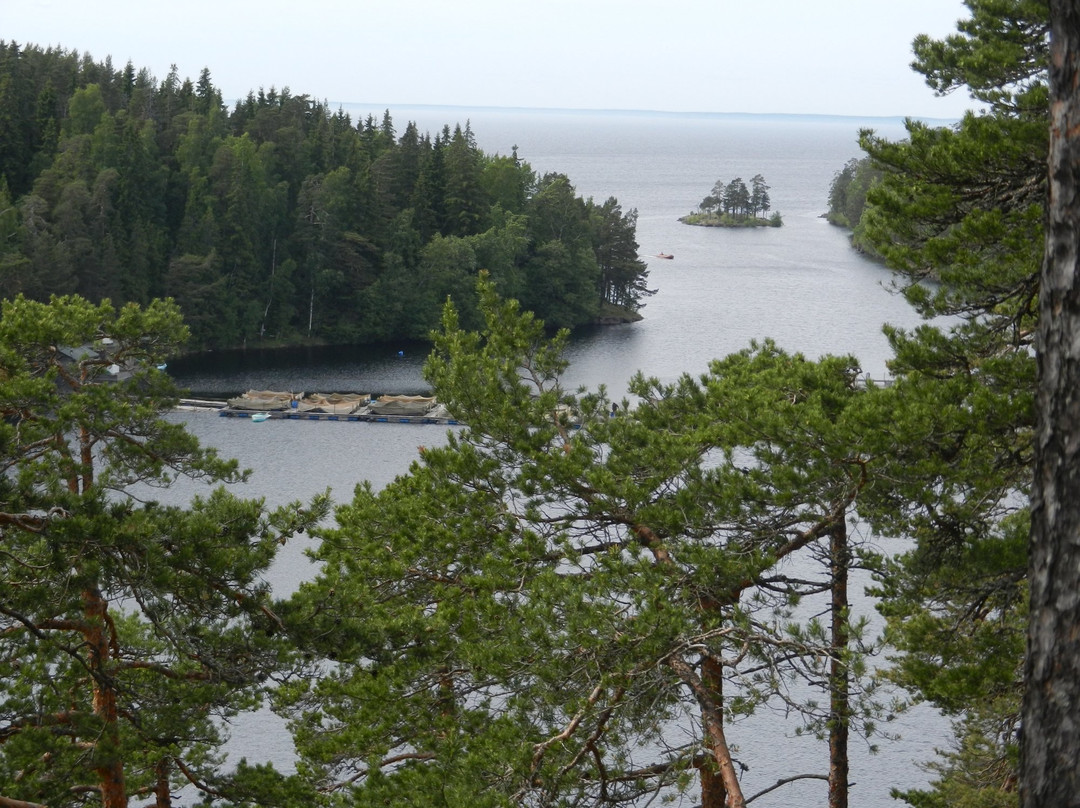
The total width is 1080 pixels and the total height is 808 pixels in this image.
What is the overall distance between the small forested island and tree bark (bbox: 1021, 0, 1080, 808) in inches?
4859

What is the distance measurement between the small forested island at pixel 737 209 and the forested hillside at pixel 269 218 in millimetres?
49325

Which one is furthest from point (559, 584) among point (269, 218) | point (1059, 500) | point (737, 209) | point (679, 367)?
point (737, 209)

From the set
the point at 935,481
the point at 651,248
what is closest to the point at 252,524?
the point at 935,481

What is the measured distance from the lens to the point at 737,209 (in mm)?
128375

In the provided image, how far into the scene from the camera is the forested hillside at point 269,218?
61.4m

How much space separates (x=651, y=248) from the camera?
10100 centimetres

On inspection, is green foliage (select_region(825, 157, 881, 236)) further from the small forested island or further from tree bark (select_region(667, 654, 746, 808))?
tree bark (select_region(667, 654, 746, 808))

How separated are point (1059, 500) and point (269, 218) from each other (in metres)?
68.4

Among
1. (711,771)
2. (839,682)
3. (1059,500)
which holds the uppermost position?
(1059,500)

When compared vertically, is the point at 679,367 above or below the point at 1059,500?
below

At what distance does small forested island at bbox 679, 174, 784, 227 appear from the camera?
12488 cm

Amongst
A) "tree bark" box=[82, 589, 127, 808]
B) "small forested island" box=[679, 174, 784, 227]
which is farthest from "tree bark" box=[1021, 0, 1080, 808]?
"small forested island" box=[679, 174, 784, 227]

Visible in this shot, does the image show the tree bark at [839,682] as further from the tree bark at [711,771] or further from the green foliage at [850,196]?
the green foliage at [850,196]

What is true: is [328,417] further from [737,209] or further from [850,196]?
[737,209]
